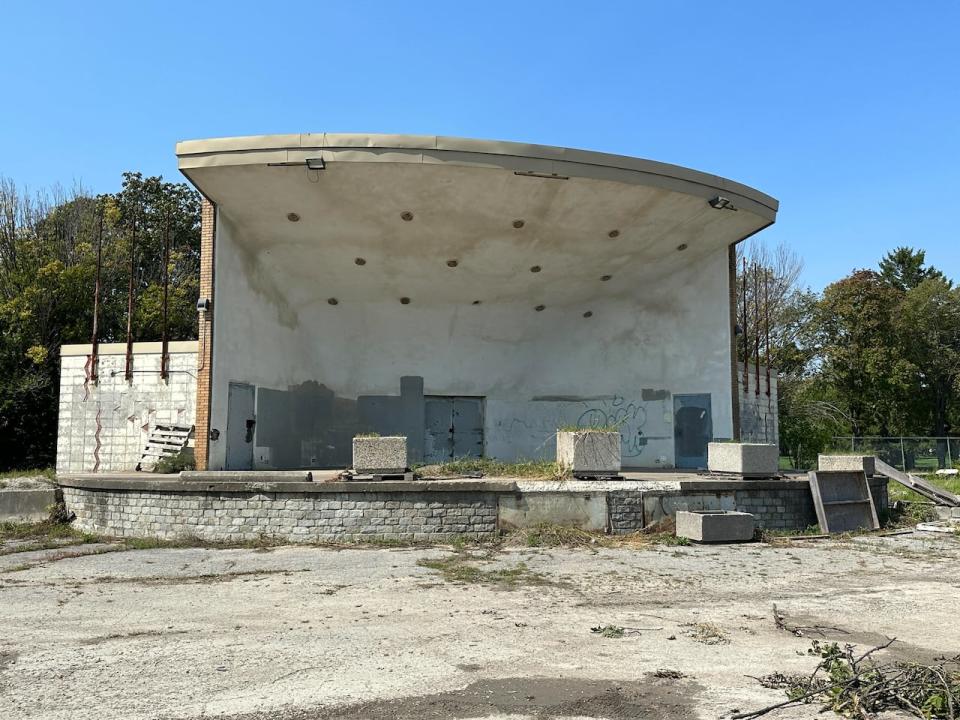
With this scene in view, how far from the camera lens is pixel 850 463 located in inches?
570

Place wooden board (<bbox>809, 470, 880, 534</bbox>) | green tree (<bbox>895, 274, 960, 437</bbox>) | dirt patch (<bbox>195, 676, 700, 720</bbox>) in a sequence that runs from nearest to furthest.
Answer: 1. dirt patch (<bbox>195, 676, 700, 720</bbox>)
2. wooden board (<bbox>809, 470, 880, 534</bbox>)
3. green tree (<bbox>895, 274, 960, 437</bbox>)

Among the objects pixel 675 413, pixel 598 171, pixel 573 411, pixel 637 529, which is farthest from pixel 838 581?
pixel 573 411

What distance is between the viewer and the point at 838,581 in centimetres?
910

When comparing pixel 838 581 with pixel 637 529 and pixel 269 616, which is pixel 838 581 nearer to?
pixel 637 529

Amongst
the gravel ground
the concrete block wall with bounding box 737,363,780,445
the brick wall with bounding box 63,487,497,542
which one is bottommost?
the gravel ground

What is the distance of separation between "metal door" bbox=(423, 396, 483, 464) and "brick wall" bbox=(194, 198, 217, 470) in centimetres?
680

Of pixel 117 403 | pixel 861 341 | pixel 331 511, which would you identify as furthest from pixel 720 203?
pixel 861 341

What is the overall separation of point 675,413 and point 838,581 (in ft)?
33.8

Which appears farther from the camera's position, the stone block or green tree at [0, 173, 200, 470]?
green tree at [0, 173, 200, 470]

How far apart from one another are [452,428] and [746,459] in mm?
9315

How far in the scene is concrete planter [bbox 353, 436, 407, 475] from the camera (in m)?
12.1

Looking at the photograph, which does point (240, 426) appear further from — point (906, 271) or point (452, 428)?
point (906, 271)

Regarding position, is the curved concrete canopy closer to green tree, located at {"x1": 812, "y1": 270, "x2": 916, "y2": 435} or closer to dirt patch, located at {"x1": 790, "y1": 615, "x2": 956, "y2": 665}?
dirt patch, located at {"x1": 790, "y1": 615, "x2": 956, "y2": 665}

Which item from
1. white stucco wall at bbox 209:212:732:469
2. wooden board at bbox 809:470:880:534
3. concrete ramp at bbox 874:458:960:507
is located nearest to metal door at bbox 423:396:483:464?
white stucco wall at bbox 209:212:732:469
